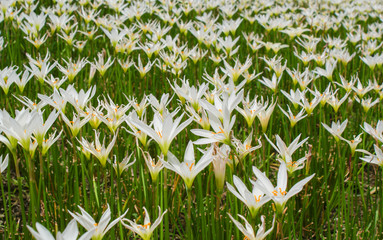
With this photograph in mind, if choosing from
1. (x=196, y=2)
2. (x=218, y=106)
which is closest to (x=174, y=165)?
(x=218, y=106)

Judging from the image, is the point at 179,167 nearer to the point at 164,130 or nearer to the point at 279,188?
the point at 164,130

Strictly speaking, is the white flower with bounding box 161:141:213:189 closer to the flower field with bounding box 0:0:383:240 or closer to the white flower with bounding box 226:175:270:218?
the flower field with bounding box 0:0:383:240

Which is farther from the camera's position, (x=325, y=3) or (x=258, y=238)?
(x=325, y=3)

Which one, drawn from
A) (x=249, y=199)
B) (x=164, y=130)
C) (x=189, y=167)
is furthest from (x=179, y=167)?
(x=249, y=199)

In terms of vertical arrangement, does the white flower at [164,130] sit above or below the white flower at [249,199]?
above

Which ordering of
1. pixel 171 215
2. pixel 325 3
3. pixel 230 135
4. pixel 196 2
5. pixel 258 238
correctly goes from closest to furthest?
pixel 258 238, pixel 230 135, pixel 171 215, pixel 196 2, pixel 325 3

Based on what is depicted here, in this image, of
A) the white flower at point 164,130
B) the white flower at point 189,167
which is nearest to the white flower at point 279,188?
the white flower at point 189,167

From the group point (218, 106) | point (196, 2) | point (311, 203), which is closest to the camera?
point (218, 106)

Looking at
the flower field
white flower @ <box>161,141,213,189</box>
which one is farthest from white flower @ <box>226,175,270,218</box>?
white flower @ <box>161,141,213,189</box>

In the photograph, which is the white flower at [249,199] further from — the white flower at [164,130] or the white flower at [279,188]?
the white flower at [164,130]

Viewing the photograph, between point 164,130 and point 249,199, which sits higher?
point 164,130

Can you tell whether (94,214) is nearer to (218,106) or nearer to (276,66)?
(218,106)
